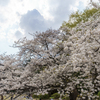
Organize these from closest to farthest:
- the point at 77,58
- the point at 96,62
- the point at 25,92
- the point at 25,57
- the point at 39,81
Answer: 1. the point at 77,58
2. the point at 96,62
3. the point at 39,81
4. the point at 25,92
5. the point at 25,57

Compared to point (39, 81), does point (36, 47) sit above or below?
above

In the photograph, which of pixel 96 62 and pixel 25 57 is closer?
pixel 96 62

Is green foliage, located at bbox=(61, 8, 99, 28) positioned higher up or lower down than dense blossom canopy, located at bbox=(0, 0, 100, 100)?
higher up

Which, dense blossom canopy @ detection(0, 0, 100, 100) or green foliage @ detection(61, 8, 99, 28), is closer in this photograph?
dense blossom canopy @ detection(0, 0, 100, 100)

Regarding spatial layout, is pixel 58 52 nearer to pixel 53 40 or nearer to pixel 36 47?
pixel 53 40

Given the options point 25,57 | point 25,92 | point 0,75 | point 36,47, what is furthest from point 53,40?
point 0,75

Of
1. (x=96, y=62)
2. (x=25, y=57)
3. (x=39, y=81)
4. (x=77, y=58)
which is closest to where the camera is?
(x=77, y=58)

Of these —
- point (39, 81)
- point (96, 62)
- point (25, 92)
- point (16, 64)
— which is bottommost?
point (25, 92)

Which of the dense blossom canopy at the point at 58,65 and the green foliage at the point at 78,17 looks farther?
the green foliage at the point at 78,17

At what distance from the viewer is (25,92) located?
7.37m

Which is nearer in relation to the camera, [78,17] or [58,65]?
[58,65]

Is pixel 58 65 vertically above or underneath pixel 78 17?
underneath

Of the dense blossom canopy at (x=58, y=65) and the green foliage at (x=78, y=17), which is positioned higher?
the green foliage at (x=78, y=17)

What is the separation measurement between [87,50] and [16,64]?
7097 millimetres
